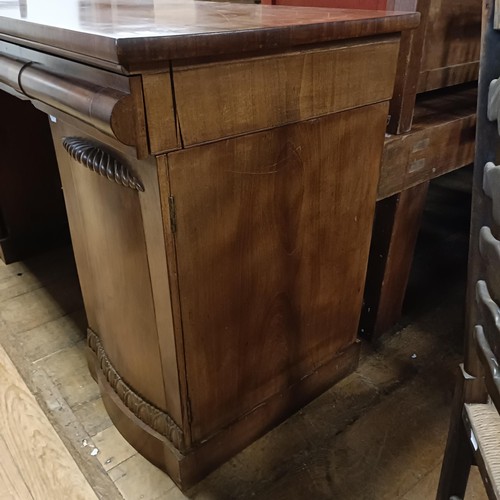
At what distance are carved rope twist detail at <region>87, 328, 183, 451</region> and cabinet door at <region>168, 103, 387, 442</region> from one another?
0.04 m

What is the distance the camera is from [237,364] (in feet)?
3.16

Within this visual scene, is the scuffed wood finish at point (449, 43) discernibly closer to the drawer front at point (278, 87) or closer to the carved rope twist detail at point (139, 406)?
the drawer front at point (278, 87)

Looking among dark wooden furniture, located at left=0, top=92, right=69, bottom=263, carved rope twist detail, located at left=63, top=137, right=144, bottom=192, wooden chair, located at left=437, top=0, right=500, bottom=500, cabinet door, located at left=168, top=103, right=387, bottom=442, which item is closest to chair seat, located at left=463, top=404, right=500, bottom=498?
wooden chair, located at left=437, top=0, right=500, bottom=500

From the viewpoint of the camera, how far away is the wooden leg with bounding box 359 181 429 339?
1193mm

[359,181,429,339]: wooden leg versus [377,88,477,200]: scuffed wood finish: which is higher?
[377,88,477,200]: scuffed wood finish

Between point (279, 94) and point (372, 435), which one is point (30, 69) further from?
point (372, 435)

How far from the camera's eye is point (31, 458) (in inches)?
41.8

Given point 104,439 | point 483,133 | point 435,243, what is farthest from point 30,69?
point 435,243

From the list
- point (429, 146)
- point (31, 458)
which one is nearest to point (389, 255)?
point (429, 146)

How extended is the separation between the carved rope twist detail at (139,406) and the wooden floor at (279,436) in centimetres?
11

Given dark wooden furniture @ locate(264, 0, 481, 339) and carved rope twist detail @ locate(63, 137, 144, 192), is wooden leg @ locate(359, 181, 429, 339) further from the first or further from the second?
carved rope twist detail @ locate(63, 137, 144, 192)

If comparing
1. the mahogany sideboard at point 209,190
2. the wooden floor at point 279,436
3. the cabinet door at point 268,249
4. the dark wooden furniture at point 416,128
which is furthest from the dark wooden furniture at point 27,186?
the cabinet door at point 268,249

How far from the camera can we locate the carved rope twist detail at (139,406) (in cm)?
96

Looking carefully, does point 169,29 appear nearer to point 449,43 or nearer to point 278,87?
point 278,87
